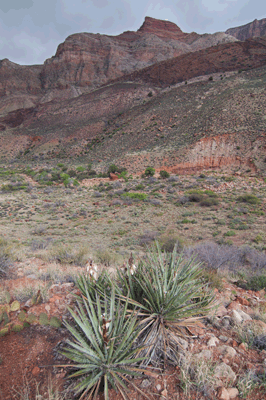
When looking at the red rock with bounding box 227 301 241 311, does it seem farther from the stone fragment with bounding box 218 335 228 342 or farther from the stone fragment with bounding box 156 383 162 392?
the stone fragment with bounding box 156 383 162 392

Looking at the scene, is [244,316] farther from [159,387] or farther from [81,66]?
[81,66]

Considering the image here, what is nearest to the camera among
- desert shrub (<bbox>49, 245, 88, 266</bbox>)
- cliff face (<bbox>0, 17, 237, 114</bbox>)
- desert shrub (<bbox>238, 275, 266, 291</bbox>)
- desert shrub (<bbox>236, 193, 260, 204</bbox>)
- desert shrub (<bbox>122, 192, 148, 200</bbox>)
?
desert shrub (<bbox>238, 275, 266, 291</bbox>)

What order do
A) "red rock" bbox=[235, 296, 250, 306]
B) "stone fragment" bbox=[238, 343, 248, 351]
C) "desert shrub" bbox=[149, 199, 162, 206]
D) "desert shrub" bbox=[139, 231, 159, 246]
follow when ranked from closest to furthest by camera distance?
1. "stone fragment" bbox=[238, 343, 248, 351]
2. "red rock" bbox=[235, 296, 250, 306]
3. "desert shrub" bbox=[139, 231, 159, 246]
4. "desert shrub" bbox=[149, 199, 162, 206]

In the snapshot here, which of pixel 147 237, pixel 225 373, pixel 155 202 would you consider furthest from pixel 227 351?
pixel 155 202

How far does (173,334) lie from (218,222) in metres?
9.53

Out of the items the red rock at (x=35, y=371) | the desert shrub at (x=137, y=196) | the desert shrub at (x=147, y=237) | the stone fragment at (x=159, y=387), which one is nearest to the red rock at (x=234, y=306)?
the stone fragment at (x=159, y=387)

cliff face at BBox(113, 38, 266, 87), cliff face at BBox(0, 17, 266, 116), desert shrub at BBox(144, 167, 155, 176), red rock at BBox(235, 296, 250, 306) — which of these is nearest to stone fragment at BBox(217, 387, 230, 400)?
red rock at BBox(235, 296, 250, 306)

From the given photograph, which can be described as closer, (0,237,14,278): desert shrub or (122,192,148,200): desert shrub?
(0,237,14,278): desert shrub

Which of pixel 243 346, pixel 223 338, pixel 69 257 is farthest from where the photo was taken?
pixel 69 257

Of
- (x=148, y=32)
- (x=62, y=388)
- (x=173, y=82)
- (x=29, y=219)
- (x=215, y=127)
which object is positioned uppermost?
(x=148, y=32)

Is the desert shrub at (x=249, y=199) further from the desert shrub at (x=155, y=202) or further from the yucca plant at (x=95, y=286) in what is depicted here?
the yucca plant at (x=95, y=286)

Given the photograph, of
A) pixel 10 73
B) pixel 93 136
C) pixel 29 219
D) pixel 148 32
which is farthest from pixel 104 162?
pixel 148 32

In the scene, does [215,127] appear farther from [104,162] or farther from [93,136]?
[93,136]

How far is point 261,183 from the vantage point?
1805 centimetres
